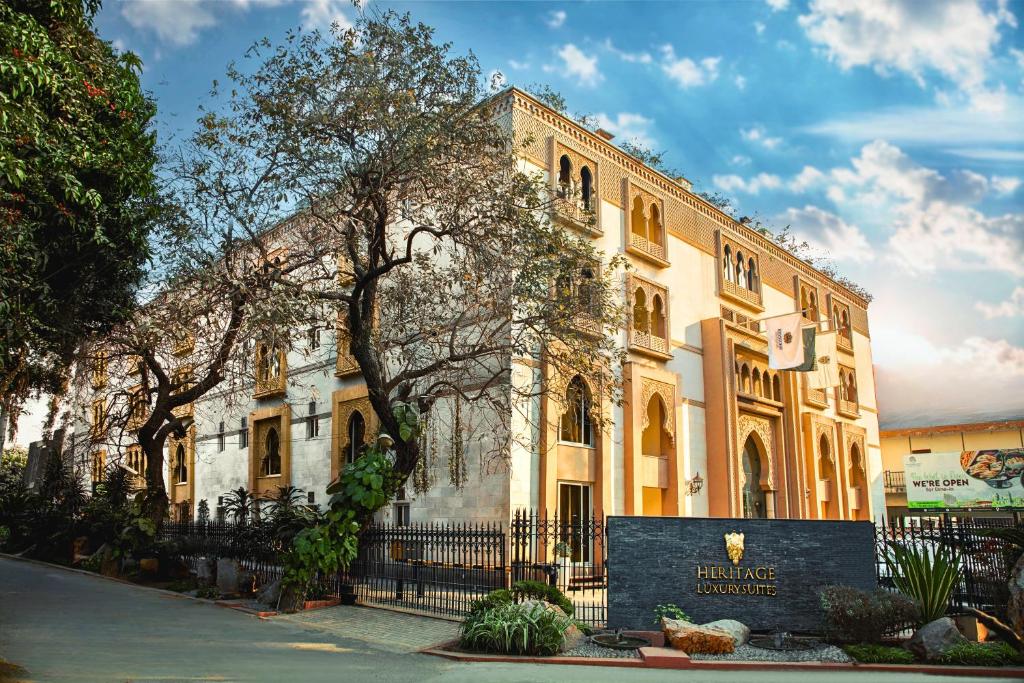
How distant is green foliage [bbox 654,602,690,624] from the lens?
446 inches

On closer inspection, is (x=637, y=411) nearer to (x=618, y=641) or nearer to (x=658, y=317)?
(x=658, y=317)

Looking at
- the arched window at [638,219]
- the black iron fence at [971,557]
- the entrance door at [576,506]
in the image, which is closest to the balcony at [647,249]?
the arched window at [638,219]

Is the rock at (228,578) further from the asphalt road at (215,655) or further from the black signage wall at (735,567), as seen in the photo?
the black signage wall at (735,567)

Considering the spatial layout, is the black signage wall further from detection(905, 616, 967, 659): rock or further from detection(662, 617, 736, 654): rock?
detection(905, 616, 967, 659): rock

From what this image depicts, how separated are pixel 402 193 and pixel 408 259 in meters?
1.21

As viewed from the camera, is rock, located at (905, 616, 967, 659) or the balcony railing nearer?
rock, located at (905, 616, 967, 659)

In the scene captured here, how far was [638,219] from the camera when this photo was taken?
24.2 meters

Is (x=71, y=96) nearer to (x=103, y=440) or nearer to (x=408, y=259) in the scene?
(x=408, y=259)

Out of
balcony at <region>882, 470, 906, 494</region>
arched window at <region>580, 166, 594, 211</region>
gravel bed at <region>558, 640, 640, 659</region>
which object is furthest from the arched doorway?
balcony at <region>882, 470, 906, 494</region>

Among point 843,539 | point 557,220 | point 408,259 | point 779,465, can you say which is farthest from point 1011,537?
point 779,465

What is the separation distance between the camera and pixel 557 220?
1589cm

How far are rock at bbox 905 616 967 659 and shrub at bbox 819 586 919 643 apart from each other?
0.44 meters

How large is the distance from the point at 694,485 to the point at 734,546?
11971 millimetres

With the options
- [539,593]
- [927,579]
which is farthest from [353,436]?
[927,579]
